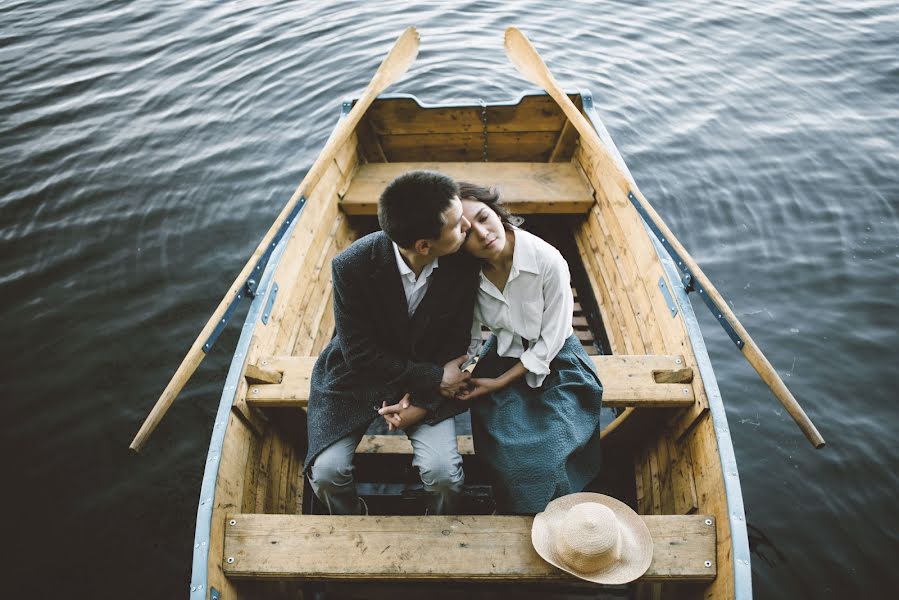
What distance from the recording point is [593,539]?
5.95 ft

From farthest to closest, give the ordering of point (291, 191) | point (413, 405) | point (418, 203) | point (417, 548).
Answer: point (291, 191)
point (413, 405)
point (417, 548)
point (418, 203)

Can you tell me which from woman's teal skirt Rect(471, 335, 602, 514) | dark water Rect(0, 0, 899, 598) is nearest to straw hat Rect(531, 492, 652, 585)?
woman's teal skirt Rect(471, 335, 602, 514)

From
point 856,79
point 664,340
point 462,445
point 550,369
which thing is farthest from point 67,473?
point 856,79

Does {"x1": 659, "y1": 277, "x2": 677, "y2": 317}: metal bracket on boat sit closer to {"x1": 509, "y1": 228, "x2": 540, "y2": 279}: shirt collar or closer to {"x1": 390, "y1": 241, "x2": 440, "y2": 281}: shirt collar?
{"x1": 509, "y1": 228, "x2": 540, "y2": 279}: shirt collar

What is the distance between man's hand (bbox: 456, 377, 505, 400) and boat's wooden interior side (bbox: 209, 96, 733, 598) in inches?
18.4

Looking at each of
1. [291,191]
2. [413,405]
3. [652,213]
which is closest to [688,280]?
[652,213]

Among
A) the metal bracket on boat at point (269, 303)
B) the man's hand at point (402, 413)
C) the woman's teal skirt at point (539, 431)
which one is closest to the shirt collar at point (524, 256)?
the woman's teal skirt at point (539, 431)

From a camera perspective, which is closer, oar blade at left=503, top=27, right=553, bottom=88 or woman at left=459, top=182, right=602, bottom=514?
woman at left=459, top=182, right=602, bottom=514

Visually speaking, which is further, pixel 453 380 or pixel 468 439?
pixel 468 439

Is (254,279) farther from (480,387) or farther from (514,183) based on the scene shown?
(514,183)

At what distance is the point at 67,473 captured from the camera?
3594 millimetres

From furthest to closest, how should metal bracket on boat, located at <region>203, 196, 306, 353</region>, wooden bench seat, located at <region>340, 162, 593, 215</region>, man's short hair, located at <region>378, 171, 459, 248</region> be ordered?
wooden bench seat, located at <region>340, 162, 593, 215</region> < metal bracket on boat, located at <region>203, 196, 306, 353</region> < man's short hair, located at <region>378, 171, 459, 248</region>

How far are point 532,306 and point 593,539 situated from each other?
2.67ft

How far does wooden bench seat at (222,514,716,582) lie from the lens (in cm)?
198
